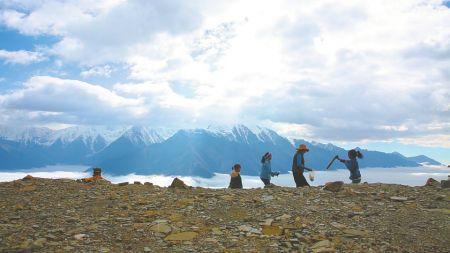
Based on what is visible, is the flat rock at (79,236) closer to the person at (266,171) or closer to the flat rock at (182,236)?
the flat rock at (182,236)

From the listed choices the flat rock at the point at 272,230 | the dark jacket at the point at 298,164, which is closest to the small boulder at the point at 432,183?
the dark jacket at the point at 298,164

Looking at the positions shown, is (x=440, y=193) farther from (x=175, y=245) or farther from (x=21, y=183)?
(x=21, y=183)

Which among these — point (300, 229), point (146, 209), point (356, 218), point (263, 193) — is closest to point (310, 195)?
point (263, 193)

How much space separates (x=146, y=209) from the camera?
12.9 metres

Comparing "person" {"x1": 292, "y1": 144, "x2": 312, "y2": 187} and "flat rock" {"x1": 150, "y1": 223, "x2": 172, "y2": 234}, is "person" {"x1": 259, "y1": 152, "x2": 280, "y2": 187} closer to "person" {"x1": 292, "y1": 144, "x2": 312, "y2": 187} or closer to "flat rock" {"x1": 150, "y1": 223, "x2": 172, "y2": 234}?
"person" {"x1": 292, "y1": 144, "x2": 312, "y2": 187}

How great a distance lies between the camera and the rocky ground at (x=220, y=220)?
1009 cm

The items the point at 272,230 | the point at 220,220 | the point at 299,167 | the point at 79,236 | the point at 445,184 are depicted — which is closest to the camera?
the point at 79,236

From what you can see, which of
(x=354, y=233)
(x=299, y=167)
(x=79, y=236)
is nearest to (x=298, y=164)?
(x=299, y=167)

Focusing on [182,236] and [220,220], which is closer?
[182,236]

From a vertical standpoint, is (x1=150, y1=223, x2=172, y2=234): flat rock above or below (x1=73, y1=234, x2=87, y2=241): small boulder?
above

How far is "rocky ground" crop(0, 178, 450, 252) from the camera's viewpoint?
397 inches

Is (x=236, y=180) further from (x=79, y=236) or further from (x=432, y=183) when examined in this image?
(x=79, y=236)

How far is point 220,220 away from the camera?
473 inches

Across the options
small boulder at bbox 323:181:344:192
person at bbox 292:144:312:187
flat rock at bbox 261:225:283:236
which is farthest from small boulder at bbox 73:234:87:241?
person at bbox 292:144:312:187
